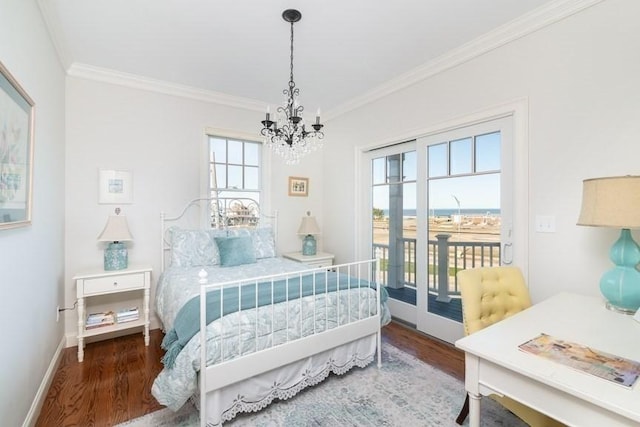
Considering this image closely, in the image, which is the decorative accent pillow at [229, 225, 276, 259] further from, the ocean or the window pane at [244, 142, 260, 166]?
the ocean

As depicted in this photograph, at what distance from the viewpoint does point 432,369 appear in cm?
238

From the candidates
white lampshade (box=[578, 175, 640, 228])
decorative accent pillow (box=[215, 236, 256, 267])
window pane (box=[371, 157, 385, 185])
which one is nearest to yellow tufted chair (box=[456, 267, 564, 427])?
white lampshade (box=[578, 175, 640, 228])

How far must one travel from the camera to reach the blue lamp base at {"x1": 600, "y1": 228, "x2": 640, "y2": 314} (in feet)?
4.90

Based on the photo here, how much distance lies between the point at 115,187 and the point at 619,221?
389 centimetres

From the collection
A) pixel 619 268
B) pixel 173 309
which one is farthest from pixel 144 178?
pixel 619 268

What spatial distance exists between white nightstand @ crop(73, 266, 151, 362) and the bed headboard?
0.43 meters

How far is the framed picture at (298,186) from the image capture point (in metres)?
4.15

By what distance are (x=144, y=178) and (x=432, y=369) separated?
333cm

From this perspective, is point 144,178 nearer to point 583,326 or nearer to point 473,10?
point 473,10

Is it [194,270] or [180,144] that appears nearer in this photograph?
[194,270]

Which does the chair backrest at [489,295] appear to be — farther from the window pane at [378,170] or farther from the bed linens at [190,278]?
the window pane at [378,170]

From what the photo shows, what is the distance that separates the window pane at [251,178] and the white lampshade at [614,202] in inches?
130

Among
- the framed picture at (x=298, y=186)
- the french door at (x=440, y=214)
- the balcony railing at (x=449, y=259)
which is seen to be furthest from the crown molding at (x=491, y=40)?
the balcony railing at (x=449, y=259)

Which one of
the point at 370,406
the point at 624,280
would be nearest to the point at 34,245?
the point at 370,406
